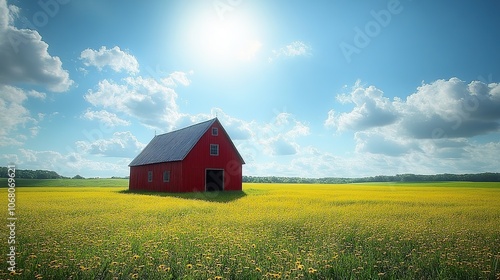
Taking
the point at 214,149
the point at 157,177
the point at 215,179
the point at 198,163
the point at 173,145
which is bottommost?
the point at 215,179

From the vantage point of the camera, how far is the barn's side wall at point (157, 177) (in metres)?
34.8

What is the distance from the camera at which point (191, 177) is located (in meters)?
34.5

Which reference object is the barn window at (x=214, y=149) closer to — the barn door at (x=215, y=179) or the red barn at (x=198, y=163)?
the red barn at (x=198, y=163)

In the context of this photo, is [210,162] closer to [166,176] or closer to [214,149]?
[214,149]

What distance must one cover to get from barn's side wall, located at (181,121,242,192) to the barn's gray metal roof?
76 cm

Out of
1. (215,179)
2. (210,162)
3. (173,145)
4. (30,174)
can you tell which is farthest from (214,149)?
(30,174)

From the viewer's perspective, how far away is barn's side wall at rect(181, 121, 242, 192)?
3447 cm

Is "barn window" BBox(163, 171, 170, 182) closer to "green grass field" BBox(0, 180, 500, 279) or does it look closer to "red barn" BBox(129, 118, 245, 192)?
"red barn" BBox(129, 118, 245, 192)

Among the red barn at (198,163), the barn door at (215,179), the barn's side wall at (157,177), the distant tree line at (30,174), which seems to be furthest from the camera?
the distant tree line at (30,174)

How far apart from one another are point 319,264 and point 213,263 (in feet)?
8.76

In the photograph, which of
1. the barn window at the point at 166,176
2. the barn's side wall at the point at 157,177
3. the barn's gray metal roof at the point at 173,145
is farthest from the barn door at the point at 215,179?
the barn window at the point at 166,176

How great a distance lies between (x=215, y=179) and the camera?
37.1 metres

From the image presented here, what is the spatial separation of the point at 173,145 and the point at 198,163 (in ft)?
22.9

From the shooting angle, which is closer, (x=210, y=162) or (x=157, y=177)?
(x=210, y=162)
